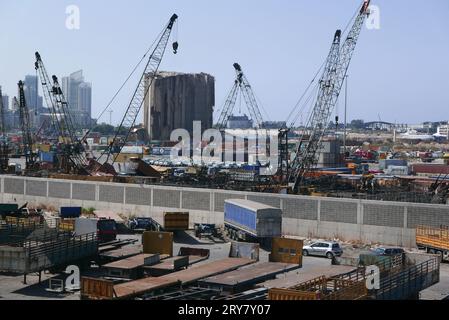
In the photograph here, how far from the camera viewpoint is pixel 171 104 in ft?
440

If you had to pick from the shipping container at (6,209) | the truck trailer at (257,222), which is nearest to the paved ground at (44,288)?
the truck trailer at (257,222)

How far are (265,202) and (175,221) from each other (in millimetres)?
3771

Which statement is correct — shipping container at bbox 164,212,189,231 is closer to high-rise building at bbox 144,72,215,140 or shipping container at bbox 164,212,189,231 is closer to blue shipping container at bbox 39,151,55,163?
blue shipping container at bbox 39,151,55,163

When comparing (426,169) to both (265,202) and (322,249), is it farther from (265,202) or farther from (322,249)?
(322,249)

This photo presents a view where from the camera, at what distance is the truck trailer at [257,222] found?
24.9 m

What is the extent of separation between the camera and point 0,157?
4959cm

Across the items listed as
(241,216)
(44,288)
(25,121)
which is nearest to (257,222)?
(241,216)

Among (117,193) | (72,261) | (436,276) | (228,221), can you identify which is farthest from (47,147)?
(436,276)

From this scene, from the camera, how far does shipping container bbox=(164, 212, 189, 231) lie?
27.2 metres

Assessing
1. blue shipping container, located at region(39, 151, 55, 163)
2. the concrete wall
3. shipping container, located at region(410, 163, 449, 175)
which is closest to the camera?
the concrete wall

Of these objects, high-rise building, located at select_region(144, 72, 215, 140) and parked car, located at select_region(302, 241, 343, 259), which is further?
high-rise building, located at select_region(144, 72, 215, 140)

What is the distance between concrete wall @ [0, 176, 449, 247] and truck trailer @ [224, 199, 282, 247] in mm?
2547

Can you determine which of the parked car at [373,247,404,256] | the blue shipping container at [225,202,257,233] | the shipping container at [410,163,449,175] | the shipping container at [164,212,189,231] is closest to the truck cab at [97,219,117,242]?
the shipping container at [164,212,189,231]

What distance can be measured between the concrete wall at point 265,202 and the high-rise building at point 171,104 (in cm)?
9729
